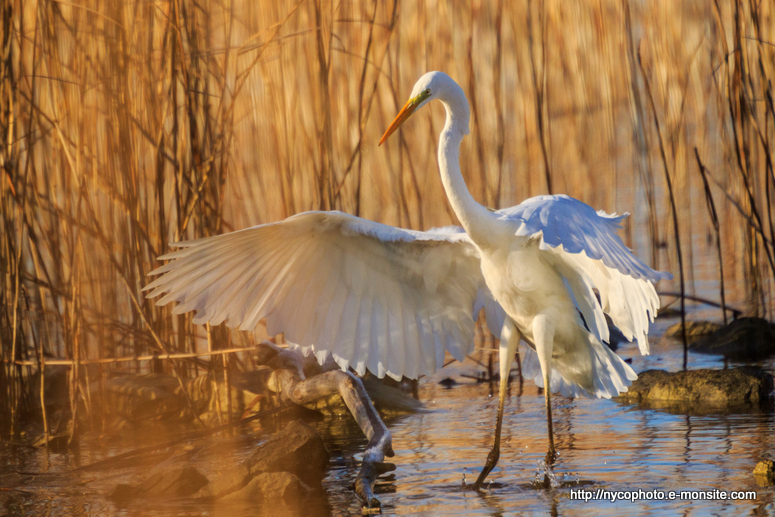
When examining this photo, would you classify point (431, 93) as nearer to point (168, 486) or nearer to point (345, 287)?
point (345, 287)

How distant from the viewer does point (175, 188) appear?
5062 millimetres

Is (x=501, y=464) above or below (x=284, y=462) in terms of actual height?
below

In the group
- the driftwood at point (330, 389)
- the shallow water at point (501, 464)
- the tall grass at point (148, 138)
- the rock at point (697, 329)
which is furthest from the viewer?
the rock at point (697, 329)

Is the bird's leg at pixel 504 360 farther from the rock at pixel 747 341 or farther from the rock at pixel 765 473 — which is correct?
the rock at pixel 747 341

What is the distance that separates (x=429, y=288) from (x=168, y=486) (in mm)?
1733

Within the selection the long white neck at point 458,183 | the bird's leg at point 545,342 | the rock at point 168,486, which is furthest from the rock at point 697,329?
the rock at point 168,486

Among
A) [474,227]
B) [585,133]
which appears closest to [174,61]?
[474,227]

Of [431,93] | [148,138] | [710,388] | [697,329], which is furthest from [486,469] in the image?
[697,329]

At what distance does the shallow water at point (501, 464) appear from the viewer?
12.3ft

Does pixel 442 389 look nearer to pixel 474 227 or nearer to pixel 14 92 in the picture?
pixel 474 227

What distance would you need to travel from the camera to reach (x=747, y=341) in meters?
6.09

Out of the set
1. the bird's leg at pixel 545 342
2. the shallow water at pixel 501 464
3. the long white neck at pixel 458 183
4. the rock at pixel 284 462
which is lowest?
the shallow water at pixel 501 464

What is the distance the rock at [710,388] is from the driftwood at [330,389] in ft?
6.52

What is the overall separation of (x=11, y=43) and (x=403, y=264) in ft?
8.35
